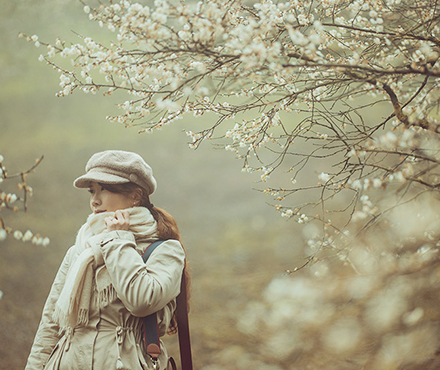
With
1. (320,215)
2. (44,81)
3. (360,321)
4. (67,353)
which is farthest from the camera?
(44,81)

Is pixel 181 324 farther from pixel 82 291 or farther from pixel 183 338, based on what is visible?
pixel 82 291

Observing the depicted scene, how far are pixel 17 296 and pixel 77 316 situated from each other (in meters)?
1.27

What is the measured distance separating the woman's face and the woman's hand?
54 millimetres

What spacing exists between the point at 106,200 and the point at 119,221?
0.11 metres

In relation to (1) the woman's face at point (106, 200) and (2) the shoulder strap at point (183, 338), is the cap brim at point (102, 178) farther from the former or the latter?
(2) the shoulder strap at point (183, 338)

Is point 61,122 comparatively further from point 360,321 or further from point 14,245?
point 360,321

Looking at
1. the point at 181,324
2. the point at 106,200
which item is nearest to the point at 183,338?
the point at 181,324

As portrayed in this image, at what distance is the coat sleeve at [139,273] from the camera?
3.79 ft

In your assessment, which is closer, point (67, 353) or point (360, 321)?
point (67, 353)

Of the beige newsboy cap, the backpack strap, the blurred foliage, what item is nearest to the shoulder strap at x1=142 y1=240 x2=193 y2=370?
the backpack strap

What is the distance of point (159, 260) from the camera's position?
50.1 inches

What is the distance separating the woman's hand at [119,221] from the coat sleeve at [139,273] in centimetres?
2

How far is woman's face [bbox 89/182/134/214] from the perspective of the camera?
4.54ft

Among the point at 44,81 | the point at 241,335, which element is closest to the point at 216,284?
the point at 241,335
